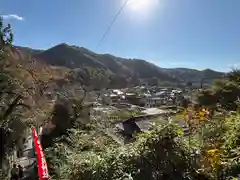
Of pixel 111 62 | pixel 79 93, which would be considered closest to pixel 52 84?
pixel 79 93

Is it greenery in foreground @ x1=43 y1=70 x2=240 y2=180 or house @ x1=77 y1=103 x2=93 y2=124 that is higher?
greenery in foreground @ x1=43 y1=70 x2=240 y2=180

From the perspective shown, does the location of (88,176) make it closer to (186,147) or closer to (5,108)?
(186,147)

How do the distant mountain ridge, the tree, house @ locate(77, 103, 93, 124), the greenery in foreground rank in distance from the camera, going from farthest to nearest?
the distant mountain ridge → house @ locate(77, 103, 93, 124) → the tree → the greenery in foreground

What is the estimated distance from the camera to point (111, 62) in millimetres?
126000

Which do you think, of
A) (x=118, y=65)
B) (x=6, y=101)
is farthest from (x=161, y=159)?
(x=118, y=65)

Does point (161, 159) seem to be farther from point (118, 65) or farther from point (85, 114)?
point (118, 65)

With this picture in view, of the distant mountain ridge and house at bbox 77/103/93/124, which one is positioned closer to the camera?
house at bbox 77/103/93/124

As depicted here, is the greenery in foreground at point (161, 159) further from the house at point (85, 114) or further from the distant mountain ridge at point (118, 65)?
the distant mountain ridge at point (118, 65)

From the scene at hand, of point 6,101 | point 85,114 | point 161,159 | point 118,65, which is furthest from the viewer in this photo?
point 118,65

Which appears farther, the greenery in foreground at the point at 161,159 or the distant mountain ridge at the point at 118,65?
the distant mountain ridge at the point at 118,65

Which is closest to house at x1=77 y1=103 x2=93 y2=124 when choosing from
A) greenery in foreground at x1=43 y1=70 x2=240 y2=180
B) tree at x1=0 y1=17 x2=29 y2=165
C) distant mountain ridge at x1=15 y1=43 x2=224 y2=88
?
tree at x1=0 y1=17 x2=29 y2=165

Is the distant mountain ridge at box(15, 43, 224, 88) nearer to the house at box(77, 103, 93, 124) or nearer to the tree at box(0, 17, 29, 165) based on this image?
the house at box(77, 103, 93, 124)

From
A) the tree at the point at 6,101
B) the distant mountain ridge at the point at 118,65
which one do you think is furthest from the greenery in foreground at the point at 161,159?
the distant mountain ridge at the point at 118,65

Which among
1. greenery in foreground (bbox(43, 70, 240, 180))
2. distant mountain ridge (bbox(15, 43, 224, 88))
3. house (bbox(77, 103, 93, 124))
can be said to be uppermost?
distant mountain ridge (bbox(15, 43, 224, 88))
